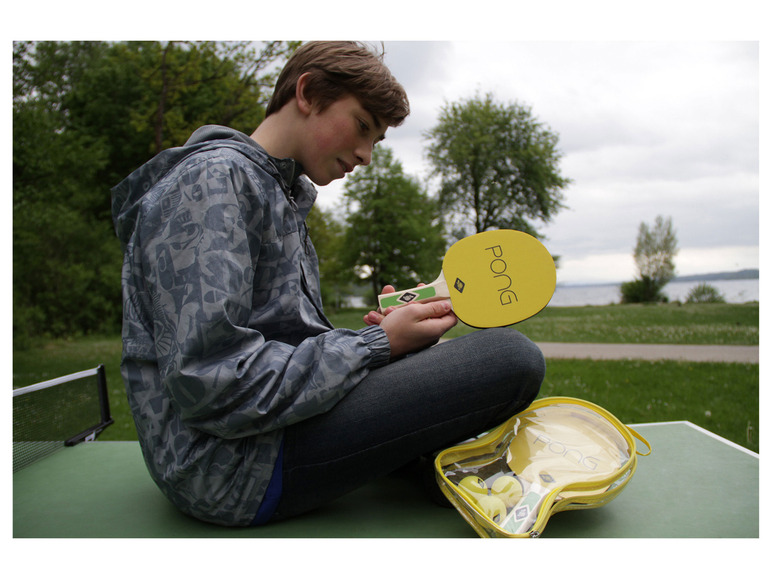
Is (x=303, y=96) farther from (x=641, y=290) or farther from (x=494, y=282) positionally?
(x=641, y=290)

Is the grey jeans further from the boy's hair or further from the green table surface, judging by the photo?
the boy's hair

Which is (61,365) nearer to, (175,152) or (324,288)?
(175,152)

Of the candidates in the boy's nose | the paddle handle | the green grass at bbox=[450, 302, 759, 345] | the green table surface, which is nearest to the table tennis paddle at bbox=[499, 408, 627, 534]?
the green table surface

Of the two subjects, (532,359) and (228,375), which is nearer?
(228,375)

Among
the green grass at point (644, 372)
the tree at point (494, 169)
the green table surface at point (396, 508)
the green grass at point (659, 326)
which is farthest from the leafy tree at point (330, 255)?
the green table surface at point (396, 508)

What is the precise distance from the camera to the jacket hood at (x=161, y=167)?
1.38 meters

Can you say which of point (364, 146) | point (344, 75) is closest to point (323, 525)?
point (364, 146)

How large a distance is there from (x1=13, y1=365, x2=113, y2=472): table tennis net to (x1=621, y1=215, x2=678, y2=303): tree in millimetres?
14541

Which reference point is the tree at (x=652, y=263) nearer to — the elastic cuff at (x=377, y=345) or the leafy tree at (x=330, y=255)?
the leafy tree at (x=330, y=255)

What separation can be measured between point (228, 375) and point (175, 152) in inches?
24.3

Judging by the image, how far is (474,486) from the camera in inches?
57.8

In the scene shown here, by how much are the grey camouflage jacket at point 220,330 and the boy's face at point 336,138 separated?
96 mm

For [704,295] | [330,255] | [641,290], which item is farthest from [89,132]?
[641,290]

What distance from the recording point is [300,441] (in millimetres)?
1345
